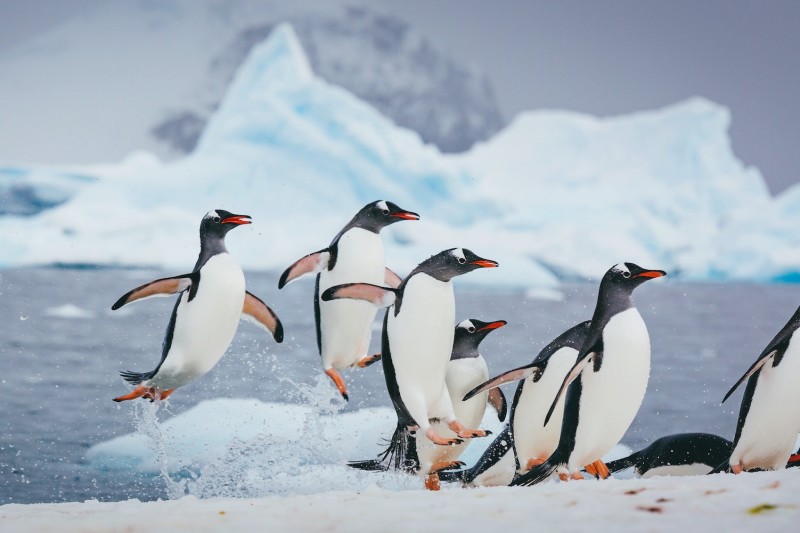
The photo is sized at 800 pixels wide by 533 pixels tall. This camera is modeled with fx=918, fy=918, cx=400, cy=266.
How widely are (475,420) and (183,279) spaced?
1.34m

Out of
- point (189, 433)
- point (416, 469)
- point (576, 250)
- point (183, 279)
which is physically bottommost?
point (189, 433)

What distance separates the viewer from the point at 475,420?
3.81m

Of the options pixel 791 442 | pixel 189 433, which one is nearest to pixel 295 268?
pixel 791 442

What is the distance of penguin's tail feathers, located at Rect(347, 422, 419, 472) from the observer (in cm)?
364

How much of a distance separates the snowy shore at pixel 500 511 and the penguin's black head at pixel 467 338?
0.88 m

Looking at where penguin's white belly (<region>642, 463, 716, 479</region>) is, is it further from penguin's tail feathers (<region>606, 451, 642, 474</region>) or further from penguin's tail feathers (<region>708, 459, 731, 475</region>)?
penguin's tail feathers (<region>708, 459, 731, 475</region>)

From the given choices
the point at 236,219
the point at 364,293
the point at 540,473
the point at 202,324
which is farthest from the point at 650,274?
the point at 202,324

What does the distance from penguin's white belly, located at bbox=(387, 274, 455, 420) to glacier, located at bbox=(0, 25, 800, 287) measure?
1898 centimetres

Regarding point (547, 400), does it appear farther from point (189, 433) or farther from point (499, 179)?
point (499, 179)

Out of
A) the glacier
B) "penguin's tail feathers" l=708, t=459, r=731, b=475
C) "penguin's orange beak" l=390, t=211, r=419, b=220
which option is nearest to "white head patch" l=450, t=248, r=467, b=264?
"penguin's orange beak" l=390, t=211, r=419, b=220

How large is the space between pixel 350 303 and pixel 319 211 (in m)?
21.4

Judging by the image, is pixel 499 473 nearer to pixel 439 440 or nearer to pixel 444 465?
pixel 444 465

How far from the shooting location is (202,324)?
377cm

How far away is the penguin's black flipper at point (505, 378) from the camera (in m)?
3.41
